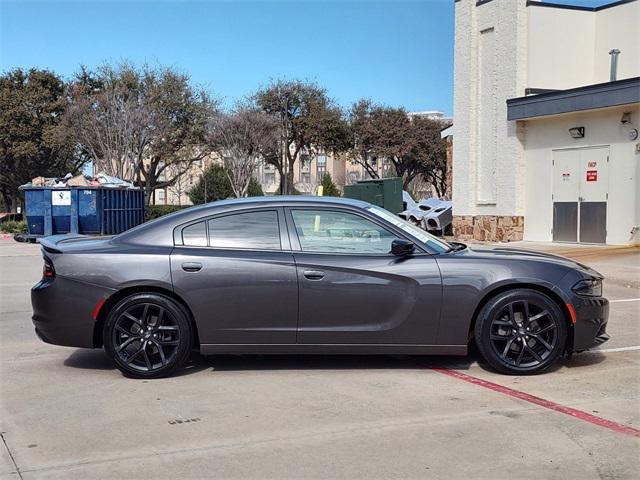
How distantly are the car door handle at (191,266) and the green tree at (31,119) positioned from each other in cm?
3570

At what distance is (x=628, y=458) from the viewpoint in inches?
155

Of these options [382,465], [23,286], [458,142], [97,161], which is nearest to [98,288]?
[382,465]

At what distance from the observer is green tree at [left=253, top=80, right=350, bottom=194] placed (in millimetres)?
41406

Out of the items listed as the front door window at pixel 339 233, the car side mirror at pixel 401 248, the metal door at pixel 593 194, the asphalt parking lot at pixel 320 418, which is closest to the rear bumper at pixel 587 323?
the asphalt parking lot at pixel 320 418

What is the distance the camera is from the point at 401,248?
18.3 ft

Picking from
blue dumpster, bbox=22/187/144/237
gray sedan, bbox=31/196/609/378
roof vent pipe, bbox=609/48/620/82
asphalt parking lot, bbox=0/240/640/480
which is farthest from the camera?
blue dumpster, bbox=22/187/144/237

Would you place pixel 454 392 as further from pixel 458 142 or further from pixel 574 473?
pixel 458 142

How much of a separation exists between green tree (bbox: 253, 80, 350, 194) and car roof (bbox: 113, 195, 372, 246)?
116 ft

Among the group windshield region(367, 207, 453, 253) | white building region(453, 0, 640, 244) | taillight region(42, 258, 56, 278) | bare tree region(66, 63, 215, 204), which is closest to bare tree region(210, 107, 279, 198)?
bare tree region(66, 63, 215, 204)

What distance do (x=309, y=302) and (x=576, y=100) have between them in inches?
550

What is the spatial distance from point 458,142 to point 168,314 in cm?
1706

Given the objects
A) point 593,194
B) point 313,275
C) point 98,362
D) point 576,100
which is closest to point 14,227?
point 576,100

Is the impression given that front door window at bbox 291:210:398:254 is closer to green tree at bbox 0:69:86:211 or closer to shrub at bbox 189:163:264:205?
green tree at bbox 0:69:86:211

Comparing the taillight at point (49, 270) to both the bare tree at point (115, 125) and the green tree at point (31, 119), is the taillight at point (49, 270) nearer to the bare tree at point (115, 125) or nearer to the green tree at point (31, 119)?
the bare tree at point (115, 125)
